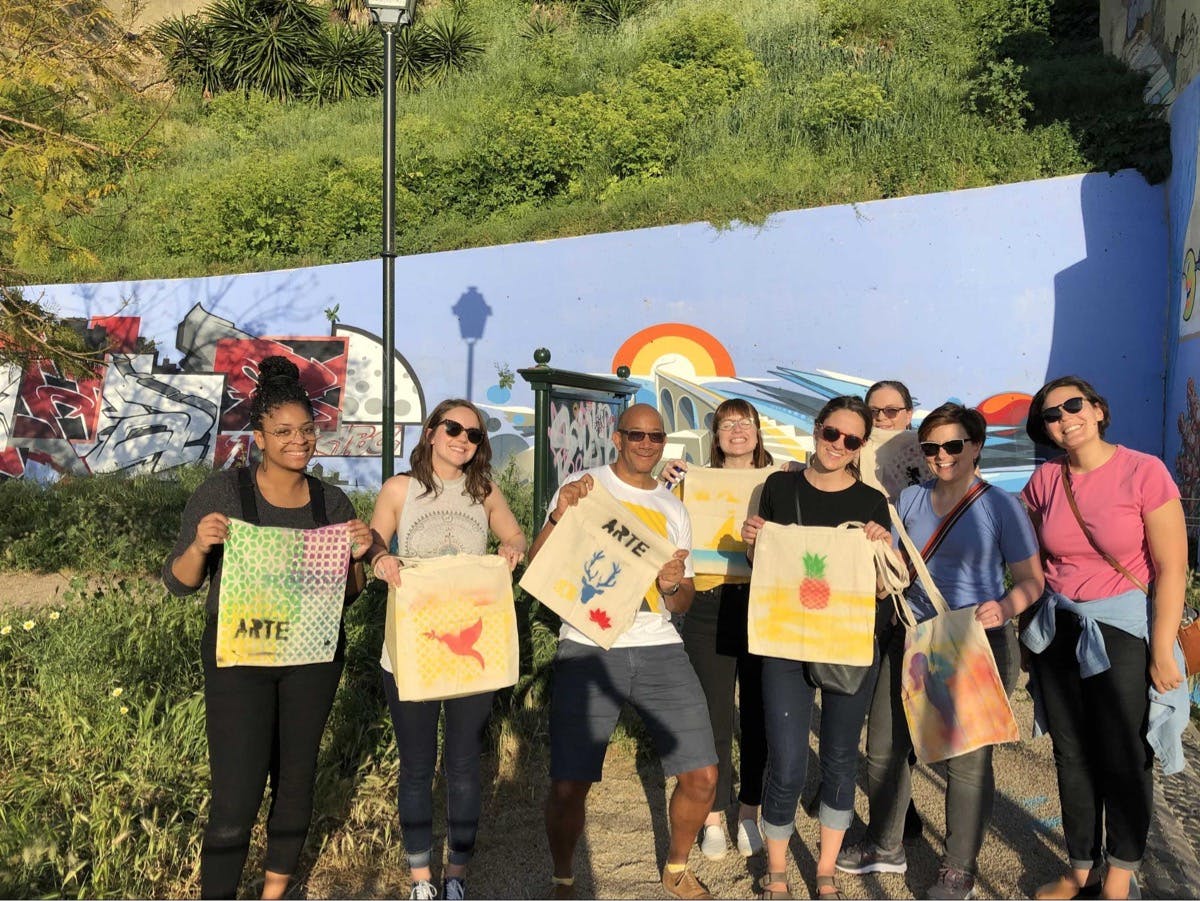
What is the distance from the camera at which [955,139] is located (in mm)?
11039

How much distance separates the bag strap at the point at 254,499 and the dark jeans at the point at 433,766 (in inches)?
24.8

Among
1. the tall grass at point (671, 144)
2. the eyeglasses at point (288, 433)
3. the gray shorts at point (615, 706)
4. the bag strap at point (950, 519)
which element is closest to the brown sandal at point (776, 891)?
the gray shorts at point (615, 706)

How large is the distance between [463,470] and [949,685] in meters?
1.82

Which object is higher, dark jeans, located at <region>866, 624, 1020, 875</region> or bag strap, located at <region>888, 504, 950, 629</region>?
bag strap, located at <region>888, 504, 950, 629</region>

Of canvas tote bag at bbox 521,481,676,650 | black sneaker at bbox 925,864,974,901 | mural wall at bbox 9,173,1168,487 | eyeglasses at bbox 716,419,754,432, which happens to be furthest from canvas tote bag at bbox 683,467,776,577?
mural wall at bbox 9,173,1168,487

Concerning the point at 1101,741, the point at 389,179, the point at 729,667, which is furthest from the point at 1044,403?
the point at 389,179

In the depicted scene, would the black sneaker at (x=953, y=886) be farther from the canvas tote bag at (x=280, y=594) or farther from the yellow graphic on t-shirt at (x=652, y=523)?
the canvas tote bag at (x=280, y=594)

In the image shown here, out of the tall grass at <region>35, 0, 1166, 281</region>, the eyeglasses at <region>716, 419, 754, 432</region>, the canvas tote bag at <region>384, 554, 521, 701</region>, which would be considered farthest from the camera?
the tall grass at <region>35, 0, 1166, 281</region>

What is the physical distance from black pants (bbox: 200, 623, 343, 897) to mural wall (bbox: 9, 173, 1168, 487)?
4102 mm

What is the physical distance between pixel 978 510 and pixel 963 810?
1063mm

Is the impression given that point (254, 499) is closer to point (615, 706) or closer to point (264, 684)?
point (264, 684)

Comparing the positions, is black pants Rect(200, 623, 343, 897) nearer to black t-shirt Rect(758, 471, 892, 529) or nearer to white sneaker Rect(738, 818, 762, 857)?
black t-shirt Rect(758, 471, 892, 529)

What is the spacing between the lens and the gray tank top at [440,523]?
321 cm

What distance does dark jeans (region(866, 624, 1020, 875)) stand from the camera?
10.9ft
